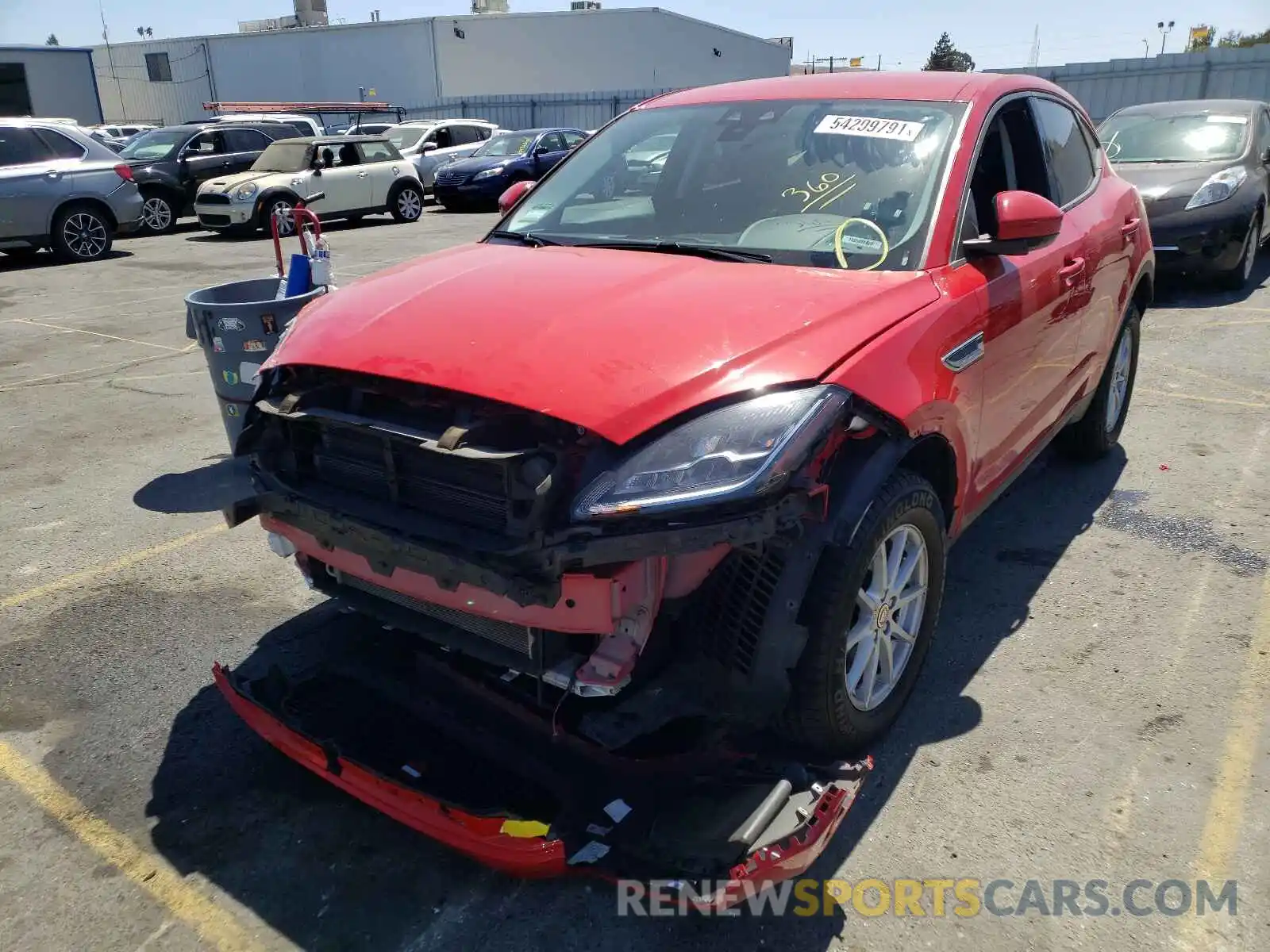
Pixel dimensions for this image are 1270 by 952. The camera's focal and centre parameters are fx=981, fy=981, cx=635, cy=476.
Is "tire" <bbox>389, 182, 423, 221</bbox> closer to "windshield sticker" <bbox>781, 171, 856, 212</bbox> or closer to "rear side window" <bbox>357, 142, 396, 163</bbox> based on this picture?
"rear side window" <bbox>357, 142, 396, 163</bbox>

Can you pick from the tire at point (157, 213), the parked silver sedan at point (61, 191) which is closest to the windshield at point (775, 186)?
the parked silver sedan at point (61, 191)

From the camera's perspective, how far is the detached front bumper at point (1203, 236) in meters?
8.73

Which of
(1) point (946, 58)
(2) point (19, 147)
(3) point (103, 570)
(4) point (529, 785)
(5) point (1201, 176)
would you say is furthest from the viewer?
(1) point (946, 58)

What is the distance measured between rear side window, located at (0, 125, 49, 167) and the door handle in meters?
13.5

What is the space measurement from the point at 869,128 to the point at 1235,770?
7.70ft

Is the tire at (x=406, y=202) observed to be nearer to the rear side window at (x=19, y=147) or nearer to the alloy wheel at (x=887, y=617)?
the rear side window at (x=19, y=147)

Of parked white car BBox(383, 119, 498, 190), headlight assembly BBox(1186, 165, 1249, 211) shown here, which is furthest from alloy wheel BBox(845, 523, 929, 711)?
parked white car BBox(383, 119, 498, 190)

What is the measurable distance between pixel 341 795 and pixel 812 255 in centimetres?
213

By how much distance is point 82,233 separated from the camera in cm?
1355

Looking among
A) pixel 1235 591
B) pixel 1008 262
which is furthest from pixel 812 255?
pixel 1235 591

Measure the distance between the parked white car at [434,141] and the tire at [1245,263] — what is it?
15.7 metres

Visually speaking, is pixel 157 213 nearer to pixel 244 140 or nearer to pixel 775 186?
pixel 244 140

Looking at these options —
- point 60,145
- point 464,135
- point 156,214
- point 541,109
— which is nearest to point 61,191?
point 60,145

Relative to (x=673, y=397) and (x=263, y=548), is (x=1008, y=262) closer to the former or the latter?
(x=673, y=397)
